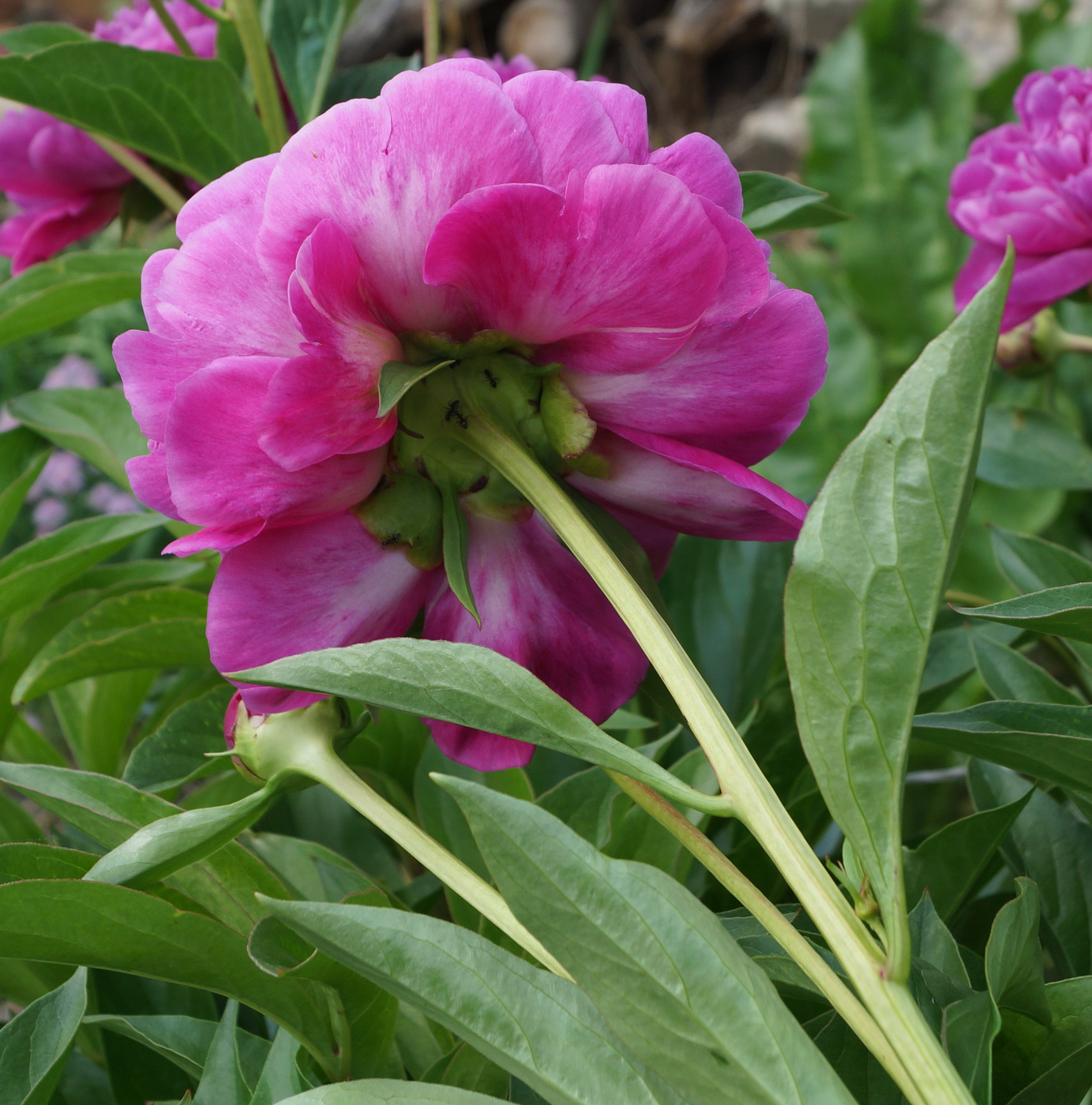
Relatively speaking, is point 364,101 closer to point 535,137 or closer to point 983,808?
point 535,137

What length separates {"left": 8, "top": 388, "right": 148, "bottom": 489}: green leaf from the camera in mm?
496

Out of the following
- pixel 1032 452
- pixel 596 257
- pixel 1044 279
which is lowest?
pixel 1032 452

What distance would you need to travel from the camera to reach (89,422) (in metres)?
0.50

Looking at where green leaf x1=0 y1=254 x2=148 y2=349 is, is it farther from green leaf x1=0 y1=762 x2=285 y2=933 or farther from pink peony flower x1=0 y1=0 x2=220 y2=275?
green leaf x1=0 y1=762 x2=285 y2=933

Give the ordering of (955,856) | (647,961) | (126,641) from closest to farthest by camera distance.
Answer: (647,961)
(955,856)
(126,641)

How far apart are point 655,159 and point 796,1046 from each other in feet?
0.61

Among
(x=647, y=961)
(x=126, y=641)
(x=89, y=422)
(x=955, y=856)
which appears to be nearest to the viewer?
(x=647, y=961)

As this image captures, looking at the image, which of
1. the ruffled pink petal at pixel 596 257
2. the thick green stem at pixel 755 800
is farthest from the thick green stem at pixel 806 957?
the ruffled pink petal at pixel 596 257

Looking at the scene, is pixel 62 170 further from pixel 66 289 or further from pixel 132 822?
pixel 132 822

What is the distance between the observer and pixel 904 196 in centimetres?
155

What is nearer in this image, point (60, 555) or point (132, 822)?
point (132, 822)

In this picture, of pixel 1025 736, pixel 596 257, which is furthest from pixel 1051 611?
pixel 596 257

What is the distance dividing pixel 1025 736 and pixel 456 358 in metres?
0.16

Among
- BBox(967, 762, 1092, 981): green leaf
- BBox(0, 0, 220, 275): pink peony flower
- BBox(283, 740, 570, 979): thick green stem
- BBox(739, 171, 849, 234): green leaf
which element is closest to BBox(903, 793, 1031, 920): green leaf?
BBox(967, 762, 1092, 981): green leaf
